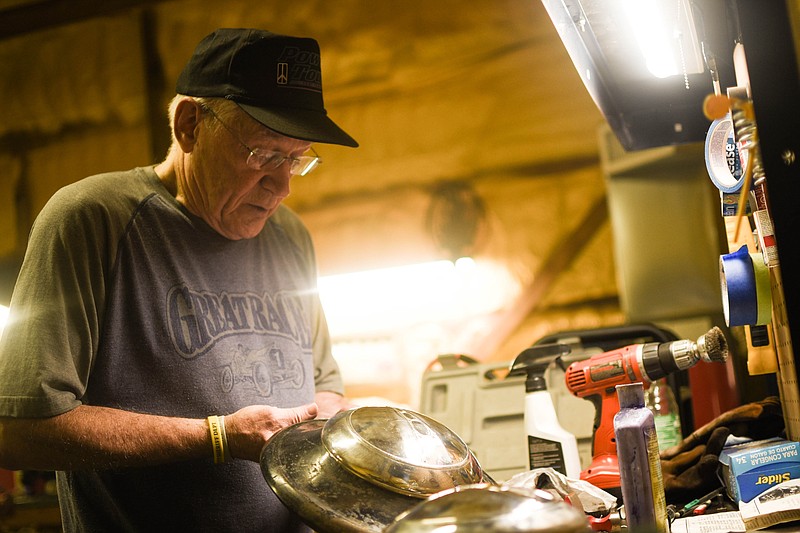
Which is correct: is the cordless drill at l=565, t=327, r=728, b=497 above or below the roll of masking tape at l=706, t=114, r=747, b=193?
below

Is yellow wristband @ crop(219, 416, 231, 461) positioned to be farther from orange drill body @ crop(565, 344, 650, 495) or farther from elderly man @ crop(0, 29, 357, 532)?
orange drill body @ crop(565, 344, 650, 495)

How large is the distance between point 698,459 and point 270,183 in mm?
1159

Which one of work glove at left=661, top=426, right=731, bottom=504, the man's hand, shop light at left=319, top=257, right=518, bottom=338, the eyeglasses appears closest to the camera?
the man's hand

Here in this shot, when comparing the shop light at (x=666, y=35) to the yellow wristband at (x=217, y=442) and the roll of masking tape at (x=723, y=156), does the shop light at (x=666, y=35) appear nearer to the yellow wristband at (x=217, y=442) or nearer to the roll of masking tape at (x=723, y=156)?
the roll of masking tape at (x=723, y=156)

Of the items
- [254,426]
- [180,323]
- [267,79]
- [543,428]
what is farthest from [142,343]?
[543,428]

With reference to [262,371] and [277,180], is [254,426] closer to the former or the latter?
[262,371]

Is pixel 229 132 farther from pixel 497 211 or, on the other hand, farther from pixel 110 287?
pixel 497 211

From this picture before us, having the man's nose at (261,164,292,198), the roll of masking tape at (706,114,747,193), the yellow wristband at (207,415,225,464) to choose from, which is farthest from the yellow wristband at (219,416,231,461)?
the roll of masking tape at (706,114,747,193)

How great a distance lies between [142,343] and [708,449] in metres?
1.24

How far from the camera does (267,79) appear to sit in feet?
5.81

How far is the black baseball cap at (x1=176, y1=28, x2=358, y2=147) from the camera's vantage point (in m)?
1.76

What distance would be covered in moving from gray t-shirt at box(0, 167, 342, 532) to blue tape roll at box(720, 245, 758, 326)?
103 centimetres

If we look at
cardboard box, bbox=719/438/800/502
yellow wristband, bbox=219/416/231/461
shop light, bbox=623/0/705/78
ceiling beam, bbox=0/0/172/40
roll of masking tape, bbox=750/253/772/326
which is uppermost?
ceiling beam, bbox=0/0/172/40

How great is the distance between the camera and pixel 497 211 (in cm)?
423
